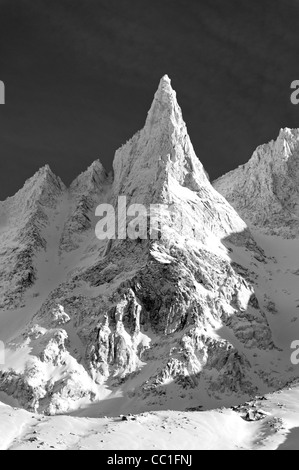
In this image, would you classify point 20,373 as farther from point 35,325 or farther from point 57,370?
point 35,325

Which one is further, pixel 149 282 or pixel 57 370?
pixel 149 282

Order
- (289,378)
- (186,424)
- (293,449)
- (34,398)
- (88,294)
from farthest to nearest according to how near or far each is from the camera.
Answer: (88,294), (289,378), (34,398), (186,424), (293,449)

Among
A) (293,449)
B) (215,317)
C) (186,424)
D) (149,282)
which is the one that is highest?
(149,282)

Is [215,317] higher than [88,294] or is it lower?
lower

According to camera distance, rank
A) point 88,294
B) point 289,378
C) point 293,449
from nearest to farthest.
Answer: point 293,449 < point 289,378 < point 88,294

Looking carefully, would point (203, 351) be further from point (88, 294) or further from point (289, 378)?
point (88, 294)

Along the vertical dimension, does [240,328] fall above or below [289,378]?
above

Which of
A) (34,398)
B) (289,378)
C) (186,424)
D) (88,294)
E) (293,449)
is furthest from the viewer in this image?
(88,294)

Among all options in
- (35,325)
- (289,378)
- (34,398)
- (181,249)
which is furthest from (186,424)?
(181,249)

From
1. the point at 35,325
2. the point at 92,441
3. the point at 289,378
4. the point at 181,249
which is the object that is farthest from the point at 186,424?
the point at 181,249
